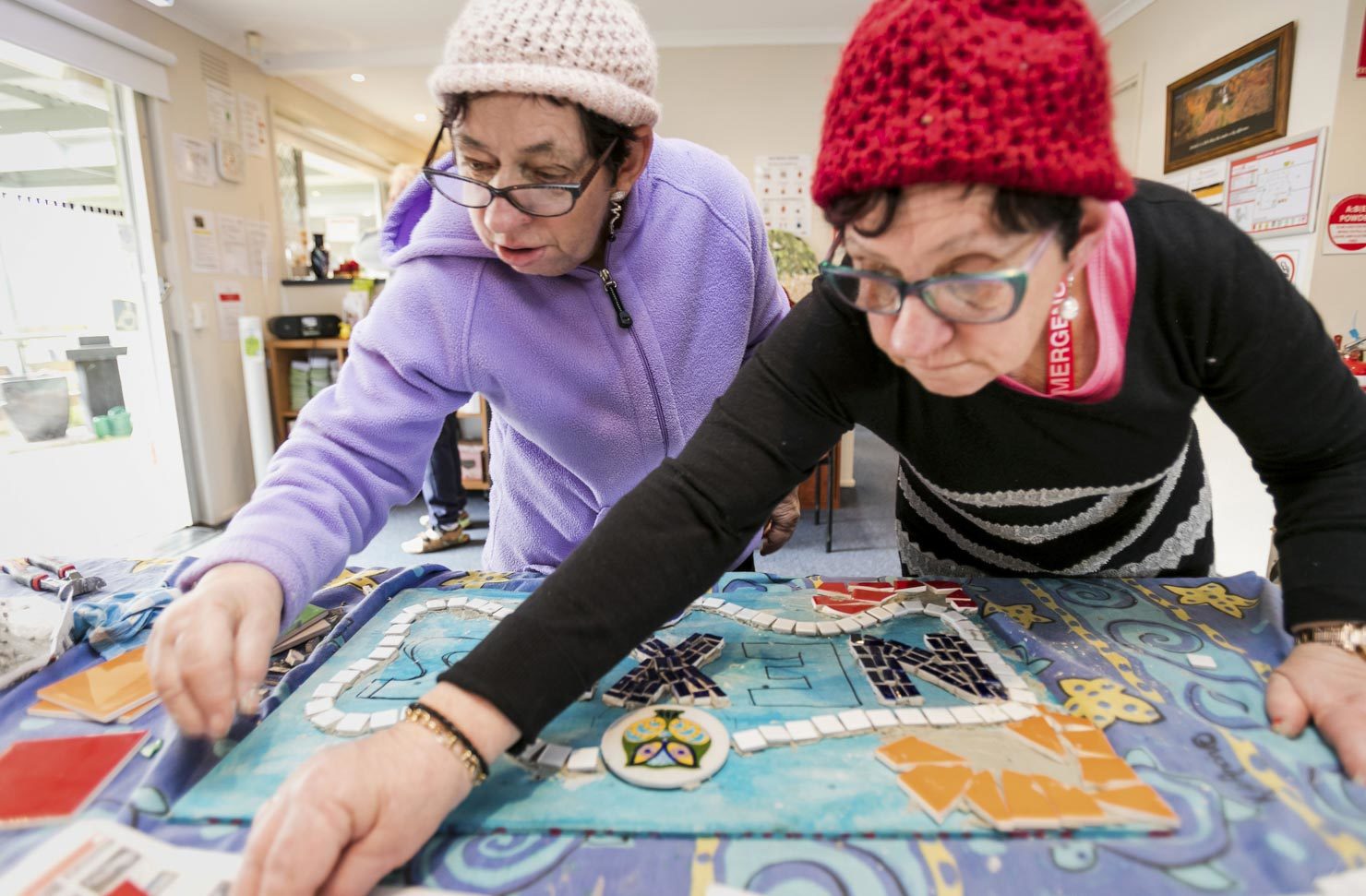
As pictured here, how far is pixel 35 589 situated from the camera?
1.02m

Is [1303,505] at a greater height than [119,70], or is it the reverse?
[119,70]

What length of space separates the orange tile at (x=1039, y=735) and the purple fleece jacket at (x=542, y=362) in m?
0.57

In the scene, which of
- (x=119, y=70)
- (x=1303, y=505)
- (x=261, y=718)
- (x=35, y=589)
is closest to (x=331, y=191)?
(x=119, y=70)

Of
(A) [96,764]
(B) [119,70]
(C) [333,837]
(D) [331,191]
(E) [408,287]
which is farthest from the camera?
(D) [331,191]

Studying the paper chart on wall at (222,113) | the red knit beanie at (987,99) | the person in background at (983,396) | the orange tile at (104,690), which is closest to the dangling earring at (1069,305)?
the person in background at (983,396)

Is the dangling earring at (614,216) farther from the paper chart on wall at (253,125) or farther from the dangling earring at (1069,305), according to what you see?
the paper chart on wall at (253,125)

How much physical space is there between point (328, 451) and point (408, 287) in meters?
0.23

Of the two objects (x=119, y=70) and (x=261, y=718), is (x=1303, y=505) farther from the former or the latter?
(x=119, y=70)

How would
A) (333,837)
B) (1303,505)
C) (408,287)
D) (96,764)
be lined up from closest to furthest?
(333,837) < (96,764) < (1303,505) < (408,287)

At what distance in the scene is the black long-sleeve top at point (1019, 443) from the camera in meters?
0.70

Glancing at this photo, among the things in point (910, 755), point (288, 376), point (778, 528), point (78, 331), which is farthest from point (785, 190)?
Answer: point (910, 755)

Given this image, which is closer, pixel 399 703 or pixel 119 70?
pixel 399 703

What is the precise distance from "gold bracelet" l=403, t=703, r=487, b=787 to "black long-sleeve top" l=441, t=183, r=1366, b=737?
39 mm

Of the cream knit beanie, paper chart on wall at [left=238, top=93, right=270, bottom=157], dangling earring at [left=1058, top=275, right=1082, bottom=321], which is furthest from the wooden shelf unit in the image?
dangling earring at [left=1058, top=275, right=1082, bottom=321]
